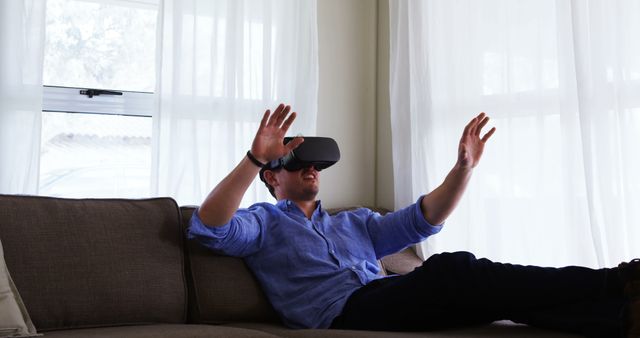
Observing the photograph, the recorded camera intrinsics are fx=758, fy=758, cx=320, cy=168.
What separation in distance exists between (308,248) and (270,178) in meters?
0.35

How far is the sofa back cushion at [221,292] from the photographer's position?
229 cm

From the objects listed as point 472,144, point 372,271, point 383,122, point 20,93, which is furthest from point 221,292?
point 383,122

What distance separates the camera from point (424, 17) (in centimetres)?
356

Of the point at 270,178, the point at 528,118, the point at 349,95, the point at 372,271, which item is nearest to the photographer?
the point at 372,271

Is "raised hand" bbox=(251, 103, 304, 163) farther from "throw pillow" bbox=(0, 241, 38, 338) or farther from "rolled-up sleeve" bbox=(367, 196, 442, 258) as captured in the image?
"throw pillow" bbox=(0, 241, 38, 338)

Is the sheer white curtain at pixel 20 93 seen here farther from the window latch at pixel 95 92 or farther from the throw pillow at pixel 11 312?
the throw pillow at pixel 11 312

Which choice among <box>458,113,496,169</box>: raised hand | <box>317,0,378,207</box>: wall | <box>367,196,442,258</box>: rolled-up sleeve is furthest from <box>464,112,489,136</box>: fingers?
<box>317,0,378,207</box>: wall

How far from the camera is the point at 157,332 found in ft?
6.44

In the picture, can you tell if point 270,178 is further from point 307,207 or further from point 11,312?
point 11,312

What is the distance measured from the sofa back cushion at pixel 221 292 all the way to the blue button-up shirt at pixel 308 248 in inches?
1.5

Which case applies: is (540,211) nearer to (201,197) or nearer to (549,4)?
(549,4)

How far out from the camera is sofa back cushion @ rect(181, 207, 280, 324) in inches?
90.0

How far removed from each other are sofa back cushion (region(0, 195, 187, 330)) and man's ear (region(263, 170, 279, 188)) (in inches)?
15.0

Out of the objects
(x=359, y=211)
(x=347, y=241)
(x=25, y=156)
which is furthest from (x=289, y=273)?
(x=25, y=156)
